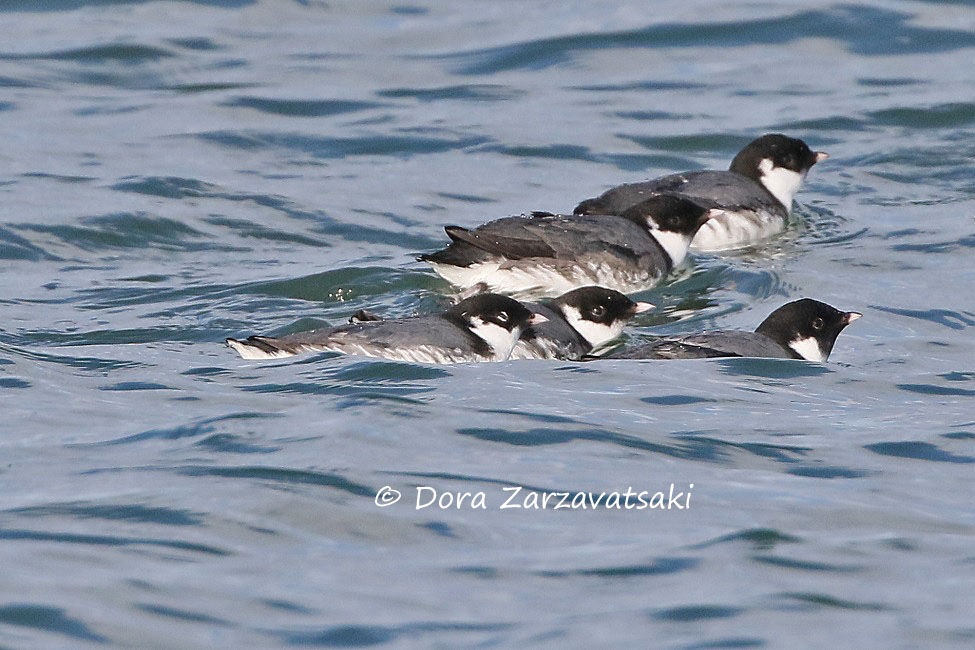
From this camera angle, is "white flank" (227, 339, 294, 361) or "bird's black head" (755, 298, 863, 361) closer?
"white flank" (227, 339, 294, 361)

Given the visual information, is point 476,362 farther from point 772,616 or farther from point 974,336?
point 772,616

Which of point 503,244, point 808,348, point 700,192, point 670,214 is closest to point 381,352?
point 808,348

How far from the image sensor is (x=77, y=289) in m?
12.5

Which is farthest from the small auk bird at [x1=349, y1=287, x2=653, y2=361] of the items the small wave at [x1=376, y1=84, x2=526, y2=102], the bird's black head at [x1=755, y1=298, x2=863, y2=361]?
the small wave at [x1=376, y1=84, x2=526, y2=102]

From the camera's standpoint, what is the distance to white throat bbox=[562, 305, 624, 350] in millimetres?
11727

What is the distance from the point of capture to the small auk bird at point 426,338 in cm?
980

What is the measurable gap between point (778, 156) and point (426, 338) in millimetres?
6425

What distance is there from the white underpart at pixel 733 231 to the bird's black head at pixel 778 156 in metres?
0.81

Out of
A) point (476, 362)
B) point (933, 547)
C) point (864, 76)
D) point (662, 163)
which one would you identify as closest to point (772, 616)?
point (933, 547)

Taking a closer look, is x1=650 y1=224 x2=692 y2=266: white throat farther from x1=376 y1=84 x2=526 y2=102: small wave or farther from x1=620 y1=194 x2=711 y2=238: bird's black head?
x1=376 y1=84 x2=526 y2=102: small wave

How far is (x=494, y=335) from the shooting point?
410 inches

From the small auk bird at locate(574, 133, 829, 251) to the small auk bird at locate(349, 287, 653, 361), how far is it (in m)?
2.24

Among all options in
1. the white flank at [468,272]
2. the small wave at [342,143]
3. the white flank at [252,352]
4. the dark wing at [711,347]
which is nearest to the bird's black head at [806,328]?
the dark wing at [711,347]

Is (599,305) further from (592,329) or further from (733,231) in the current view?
(733,231)
